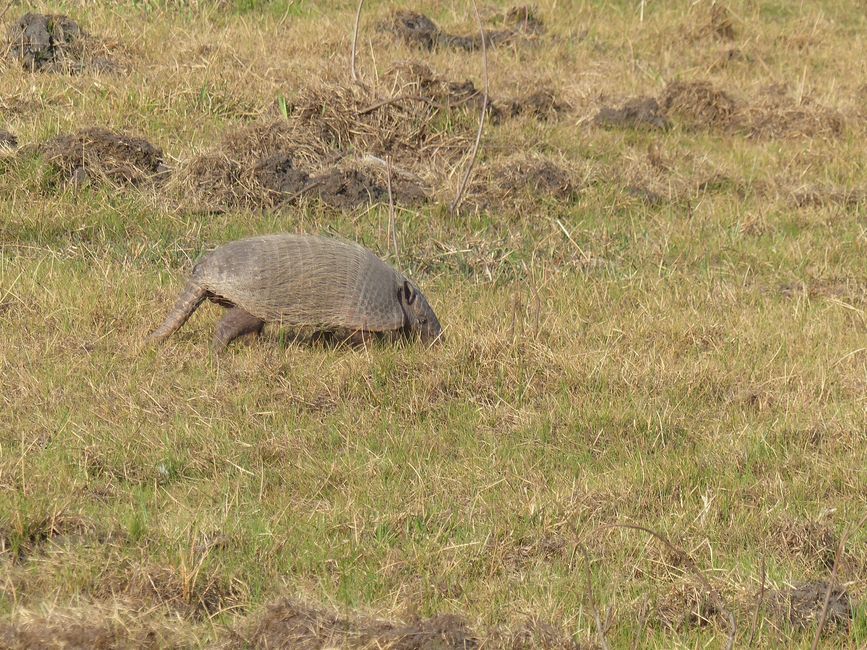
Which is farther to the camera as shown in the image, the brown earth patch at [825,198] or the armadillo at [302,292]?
the brown earth patch at [825,198]

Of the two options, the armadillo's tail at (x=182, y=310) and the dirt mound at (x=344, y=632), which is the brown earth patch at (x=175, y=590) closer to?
the dirt mound at (x=344, y=632)

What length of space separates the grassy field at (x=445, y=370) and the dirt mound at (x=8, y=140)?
0.07m

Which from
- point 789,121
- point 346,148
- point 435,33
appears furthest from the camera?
point 435,33

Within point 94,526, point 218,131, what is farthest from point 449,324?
point 218,131

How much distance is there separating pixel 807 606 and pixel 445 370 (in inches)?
76.2

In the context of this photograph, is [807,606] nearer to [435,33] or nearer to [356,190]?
[356,190]

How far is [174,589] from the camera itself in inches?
126

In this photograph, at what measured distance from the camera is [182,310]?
16.4 ft

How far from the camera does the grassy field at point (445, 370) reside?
332 centimetres

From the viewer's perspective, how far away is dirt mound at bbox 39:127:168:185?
6.75m

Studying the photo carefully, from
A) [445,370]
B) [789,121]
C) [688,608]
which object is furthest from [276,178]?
[688,608]

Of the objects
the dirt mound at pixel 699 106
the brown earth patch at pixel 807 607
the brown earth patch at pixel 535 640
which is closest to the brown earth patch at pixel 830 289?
the dirt mound at pixel 699 106

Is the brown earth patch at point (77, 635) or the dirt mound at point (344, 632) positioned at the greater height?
the brown earth patch at point (77, 635)

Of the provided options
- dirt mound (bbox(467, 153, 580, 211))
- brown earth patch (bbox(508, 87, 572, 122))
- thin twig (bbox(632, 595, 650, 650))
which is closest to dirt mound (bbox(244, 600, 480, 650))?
thin twig (bbox(632, 595, 650, 650))
